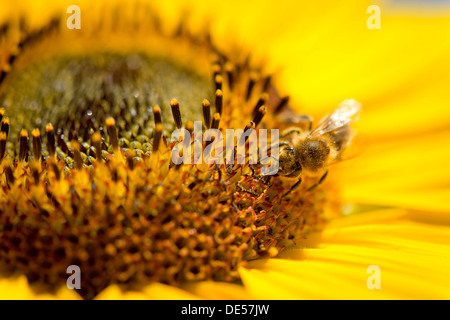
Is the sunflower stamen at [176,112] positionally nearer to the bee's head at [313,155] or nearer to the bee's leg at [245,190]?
the bee's leg at [245,190]

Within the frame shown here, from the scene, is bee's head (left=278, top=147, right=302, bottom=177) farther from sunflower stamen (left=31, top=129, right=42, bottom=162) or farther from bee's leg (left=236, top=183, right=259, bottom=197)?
sunflower stamen (left=31, top=129, right=42, bottom=162)

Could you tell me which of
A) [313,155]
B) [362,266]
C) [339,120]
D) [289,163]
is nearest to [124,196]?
[289,163]

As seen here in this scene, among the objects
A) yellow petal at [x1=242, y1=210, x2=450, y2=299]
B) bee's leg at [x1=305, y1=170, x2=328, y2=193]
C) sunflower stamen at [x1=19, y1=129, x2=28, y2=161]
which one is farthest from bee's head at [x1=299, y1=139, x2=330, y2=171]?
sunflower stamen at [x1=19, y1=129, x2=28, y2=161]

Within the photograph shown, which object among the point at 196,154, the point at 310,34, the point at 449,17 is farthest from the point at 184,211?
the point at 449,17

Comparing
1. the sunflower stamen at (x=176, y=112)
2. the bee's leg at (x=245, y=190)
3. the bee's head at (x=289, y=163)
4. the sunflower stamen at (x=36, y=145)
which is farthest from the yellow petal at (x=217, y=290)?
the sunflower stamen at (x=36, y=145)

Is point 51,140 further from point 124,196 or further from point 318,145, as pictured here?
point 318,145
